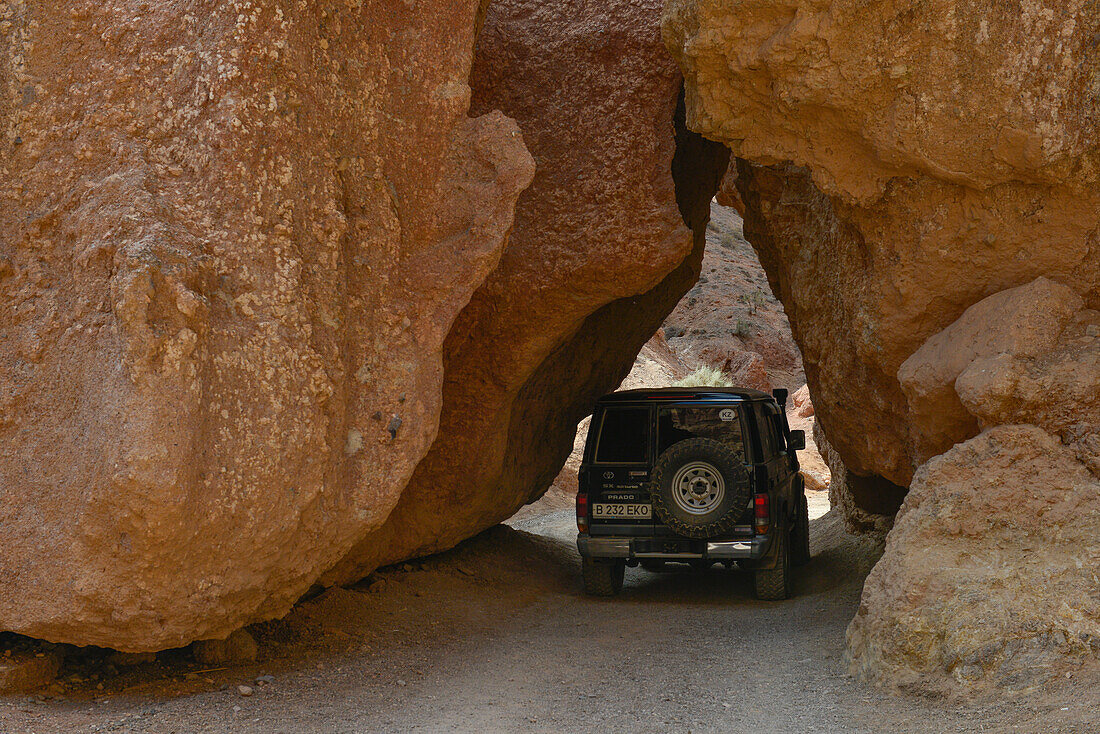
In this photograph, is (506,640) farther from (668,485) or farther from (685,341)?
(685,341)

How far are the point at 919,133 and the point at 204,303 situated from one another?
13.8 feet

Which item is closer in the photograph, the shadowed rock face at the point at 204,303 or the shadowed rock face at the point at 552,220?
the shadowed rock face at the point at 204,303

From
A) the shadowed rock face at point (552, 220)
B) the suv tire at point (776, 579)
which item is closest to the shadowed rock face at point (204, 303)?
the shadowed rock face at point (552, 220)

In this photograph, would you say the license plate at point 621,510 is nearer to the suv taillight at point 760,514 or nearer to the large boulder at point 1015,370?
the suv taillight at point 760,514

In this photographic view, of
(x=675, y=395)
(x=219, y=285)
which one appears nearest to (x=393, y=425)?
(x=219, y=285)

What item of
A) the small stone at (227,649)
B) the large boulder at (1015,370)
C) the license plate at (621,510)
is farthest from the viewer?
the license plate at (621,510)

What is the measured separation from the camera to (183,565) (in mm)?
4359

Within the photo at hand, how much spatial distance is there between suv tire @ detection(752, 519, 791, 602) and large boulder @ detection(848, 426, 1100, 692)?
8.43 ft

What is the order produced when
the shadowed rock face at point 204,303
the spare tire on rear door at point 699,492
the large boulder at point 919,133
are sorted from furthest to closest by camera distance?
the spare tire on rear door at point 699,492 → the large boulder at point 919,133 → the shadowed rock face at point 204,303

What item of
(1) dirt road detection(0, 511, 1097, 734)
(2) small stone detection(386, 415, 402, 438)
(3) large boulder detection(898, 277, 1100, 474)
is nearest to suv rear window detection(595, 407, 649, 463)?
(1) dirt road detection(0, 511, 1097, 734)

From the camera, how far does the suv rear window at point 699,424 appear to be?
7844 mm

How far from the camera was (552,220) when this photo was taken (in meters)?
7.42

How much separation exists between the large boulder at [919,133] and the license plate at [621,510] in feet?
7.12

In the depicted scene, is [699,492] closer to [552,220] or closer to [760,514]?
[760,514]
